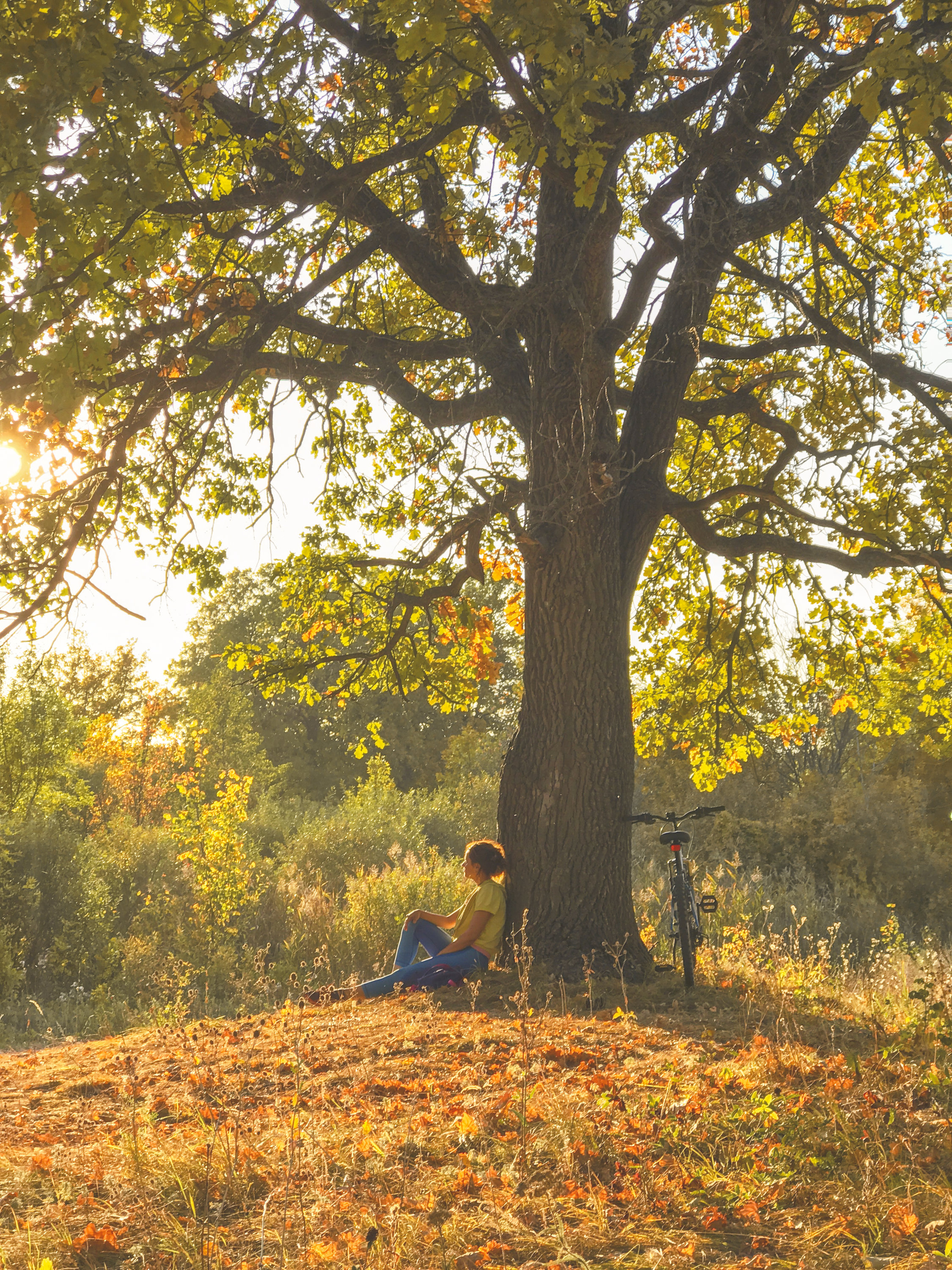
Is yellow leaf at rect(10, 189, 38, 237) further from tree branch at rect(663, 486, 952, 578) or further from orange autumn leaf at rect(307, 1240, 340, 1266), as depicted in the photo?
tree branch at rect(663, 486, 952, 578)

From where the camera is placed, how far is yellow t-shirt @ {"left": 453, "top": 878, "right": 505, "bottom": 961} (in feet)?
22.4

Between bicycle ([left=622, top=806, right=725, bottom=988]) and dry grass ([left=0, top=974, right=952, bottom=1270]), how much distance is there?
1.17m

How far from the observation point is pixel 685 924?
6.18 meters

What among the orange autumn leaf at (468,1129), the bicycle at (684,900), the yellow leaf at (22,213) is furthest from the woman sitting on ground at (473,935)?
the yellow leaf at (22,213)

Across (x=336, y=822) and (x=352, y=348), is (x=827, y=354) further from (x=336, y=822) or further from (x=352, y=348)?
(x=336, y=822)

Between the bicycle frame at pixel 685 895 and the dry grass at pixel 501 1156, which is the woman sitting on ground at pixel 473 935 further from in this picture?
the dry grass at pixel 501 1156

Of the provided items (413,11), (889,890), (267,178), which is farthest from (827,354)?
(889,890)

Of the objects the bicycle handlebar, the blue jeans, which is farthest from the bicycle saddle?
the blue jeans

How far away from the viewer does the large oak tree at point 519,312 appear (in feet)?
10.6

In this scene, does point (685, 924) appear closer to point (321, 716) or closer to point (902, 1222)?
point (902, 1222)

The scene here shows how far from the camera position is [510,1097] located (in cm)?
367

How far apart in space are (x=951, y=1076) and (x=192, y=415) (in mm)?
5923

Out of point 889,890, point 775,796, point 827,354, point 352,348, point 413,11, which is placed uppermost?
point 827,354

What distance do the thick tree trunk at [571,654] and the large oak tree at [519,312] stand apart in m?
0.03
